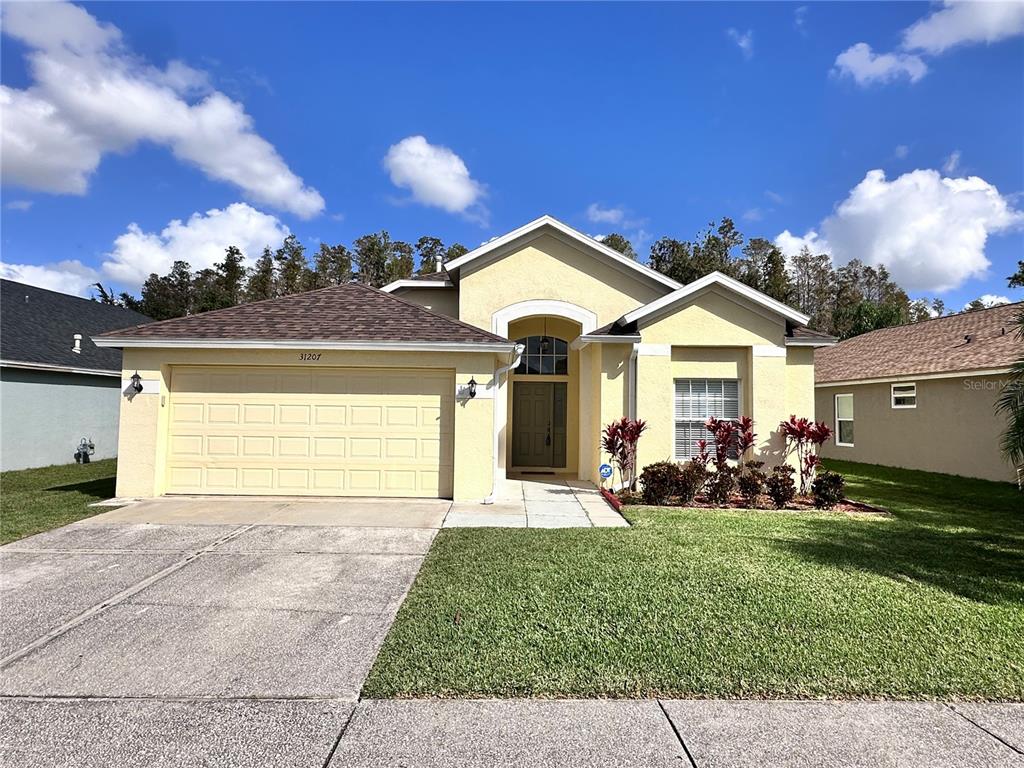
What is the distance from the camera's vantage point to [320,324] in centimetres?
977

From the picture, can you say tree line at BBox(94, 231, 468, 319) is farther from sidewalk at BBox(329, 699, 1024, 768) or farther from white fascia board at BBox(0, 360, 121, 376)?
sidewalk at BBox(329, 699, 1024, 768)

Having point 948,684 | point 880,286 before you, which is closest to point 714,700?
point 948,684

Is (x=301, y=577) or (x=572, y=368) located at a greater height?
(x=572, y=368)

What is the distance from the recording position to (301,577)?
5469mm

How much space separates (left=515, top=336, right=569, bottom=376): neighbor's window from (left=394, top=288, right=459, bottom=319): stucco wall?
199 cm

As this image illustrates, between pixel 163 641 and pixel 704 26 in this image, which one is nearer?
pixel 163 641

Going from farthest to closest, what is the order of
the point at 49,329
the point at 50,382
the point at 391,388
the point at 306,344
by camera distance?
the point at 49,329
the point at 50,382
the point at 391,388
the point at 306,344

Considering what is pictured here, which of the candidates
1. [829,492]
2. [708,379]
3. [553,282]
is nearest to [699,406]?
[708,379]

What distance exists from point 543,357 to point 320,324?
596 cm

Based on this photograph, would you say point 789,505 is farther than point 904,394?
No

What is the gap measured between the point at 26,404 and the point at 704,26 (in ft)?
64.1

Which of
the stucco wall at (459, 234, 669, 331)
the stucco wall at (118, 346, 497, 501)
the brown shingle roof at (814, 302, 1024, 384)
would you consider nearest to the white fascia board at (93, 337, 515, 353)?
the stucco wall at (118, 346, 497, 501)

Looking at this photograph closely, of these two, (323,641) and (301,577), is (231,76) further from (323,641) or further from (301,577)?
(323,641)

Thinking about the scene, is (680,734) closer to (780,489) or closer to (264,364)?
(780,489)
